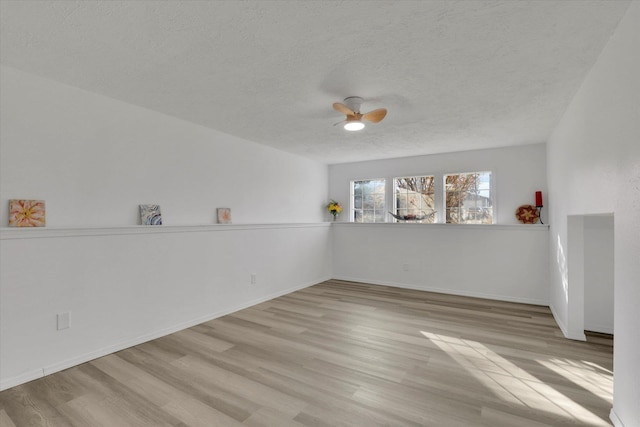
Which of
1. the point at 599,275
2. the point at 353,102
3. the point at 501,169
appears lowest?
the point at 599,275

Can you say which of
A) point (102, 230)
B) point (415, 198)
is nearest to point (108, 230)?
point (102, 230)

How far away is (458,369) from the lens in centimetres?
251

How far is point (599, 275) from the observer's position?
336cm

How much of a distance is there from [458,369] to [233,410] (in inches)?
70.2

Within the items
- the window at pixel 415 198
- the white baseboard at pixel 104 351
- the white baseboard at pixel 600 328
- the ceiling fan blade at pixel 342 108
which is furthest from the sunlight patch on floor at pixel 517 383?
the window at pixel 415 198

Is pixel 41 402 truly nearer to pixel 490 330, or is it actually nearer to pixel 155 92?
pixel 155 92

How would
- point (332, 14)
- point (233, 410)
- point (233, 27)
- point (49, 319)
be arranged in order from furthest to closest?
1. point (49, 319)
2. point (233, 410)
3. point (233, 27)
4. point (332, 14)

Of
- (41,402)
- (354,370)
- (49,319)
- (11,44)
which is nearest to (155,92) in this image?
(11,44)

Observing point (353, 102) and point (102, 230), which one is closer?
point (102, 230)

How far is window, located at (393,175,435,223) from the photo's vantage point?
18.0 ft

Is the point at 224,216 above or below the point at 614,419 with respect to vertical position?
above

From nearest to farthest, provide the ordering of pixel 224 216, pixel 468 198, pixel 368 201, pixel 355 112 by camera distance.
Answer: pixel 355 112
pixel 224 216
pixel 468 198
pixel 368 201

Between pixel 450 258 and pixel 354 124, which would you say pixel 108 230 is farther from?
pixel 450 258

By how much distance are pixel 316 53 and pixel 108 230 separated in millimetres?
2427
